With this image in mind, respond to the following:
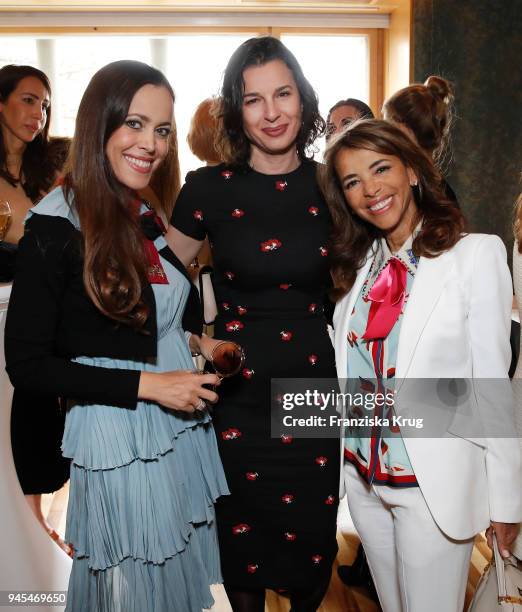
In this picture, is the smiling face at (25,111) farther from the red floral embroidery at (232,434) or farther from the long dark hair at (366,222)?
the red floral embroidery at (232,434)

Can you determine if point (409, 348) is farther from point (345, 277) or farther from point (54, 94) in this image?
point (54, 94)

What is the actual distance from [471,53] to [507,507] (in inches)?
165

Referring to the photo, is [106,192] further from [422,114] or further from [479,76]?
[479,76]

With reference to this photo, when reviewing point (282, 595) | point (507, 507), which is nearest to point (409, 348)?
point (507, 507)

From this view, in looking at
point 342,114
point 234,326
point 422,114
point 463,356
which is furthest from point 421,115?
point 463,356

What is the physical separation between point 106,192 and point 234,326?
2.10ft

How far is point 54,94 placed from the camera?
5.60m

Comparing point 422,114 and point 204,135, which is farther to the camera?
point 422,114

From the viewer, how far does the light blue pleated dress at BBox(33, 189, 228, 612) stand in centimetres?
139

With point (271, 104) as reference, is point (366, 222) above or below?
below

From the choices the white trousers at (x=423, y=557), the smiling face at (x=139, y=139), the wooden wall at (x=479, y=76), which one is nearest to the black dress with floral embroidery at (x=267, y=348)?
the white trousers at (x=423, y=557)

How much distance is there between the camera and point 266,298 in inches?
72.7

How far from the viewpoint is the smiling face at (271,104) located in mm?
1815

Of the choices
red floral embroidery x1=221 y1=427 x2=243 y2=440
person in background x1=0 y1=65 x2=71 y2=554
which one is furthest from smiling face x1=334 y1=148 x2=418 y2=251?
person in background x1=0 y1=65 x2=71 y2=554
